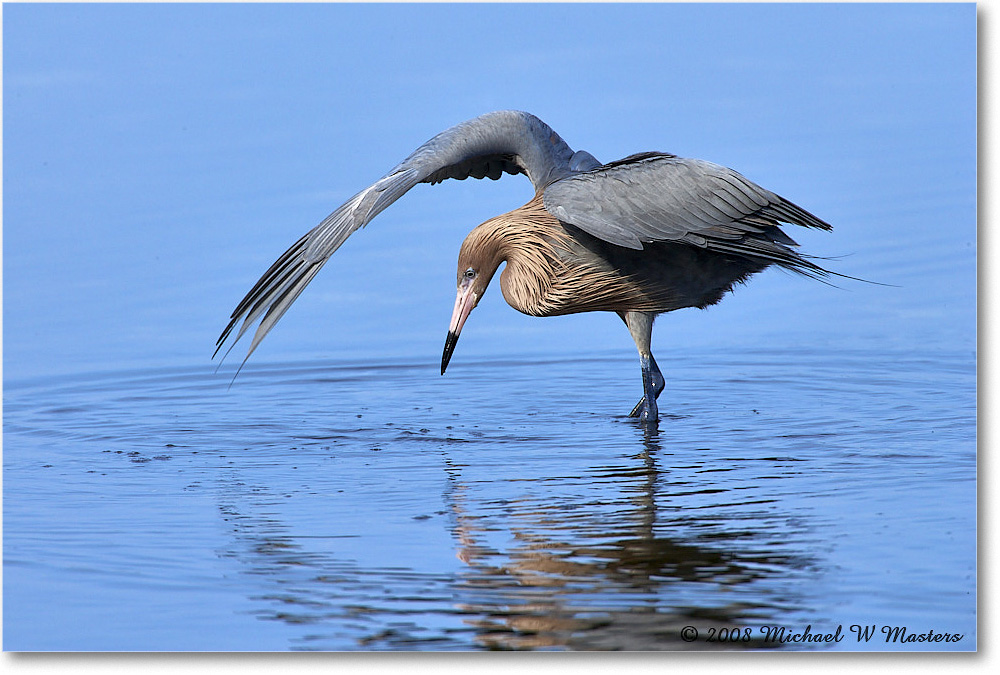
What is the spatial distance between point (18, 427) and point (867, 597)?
4.50m

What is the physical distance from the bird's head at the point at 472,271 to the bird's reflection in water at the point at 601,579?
1.70 meters

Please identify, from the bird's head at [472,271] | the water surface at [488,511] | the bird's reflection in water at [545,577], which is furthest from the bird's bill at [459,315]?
the bird's reflection in water at [545,577]

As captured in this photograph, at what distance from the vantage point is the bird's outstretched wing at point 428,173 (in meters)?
6.13

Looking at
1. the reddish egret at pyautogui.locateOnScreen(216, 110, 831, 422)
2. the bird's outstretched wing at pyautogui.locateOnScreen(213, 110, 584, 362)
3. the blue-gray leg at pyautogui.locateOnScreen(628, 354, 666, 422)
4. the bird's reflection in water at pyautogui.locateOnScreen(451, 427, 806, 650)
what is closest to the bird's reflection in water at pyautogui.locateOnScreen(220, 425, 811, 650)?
the bird's reflection in water at pyautogui.locateOnScreen(451, 427, 806, 650)

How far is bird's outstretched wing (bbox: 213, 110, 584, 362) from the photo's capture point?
6.13m

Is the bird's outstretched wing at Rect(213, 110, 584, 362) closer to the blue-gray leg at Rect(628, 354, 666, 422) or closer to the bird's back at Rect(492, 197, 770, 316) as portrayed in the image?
the bird's back at Rect(492, 197, 770, 316)

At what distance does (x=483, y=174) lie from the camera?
7641 millimetres

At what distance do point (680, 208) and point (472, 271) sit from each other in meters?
1.23

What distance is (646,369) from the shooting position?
24.8ft

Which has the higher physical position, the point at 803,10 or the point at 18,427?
the point at 803,10

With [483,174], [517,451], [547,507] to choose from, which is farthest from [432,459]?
[483,174]

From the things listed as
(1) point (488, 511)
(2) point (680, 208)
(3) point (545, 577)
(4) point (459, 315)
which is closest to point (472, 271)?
(4) point (459, 315)

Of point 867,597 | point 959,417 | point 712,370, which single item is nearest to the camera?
point 867,597

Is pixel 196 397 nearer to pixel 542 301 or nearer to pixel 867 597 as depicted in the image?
pixel 542 301
